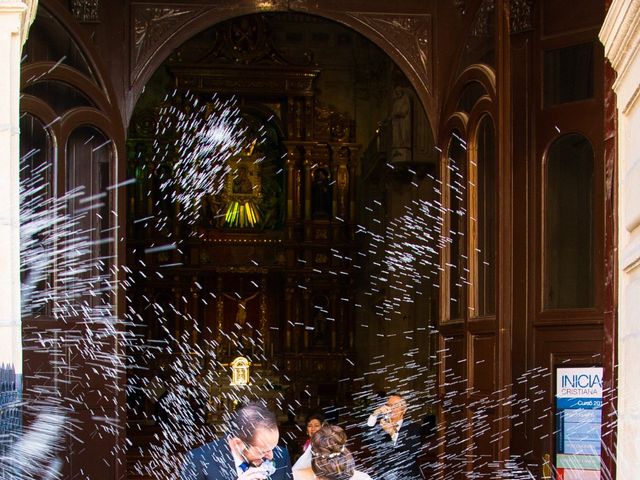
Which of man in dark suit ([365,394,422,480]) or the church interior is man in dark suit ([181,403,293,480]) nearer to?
the church interior

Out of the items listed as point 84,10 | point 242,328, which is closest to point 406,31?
point 84,10

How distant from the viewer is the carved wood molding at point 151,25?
32.5 feet

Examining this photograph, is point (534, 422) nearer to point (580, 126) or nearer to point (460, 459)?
point (460, 459)

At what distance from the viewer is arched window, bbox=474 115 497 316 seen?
8.45 m

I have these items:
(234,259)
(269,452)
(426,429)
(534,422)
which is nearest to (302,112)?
(234,259)

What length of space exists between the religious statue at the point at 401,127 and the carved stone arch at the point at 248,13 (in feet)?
23.2

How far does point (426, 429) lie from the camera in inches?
449

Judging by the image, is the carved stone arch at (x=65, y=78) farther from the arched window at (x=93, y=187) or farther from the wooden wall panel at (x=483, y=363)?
the wooden wall panel at (x=483, y=363)

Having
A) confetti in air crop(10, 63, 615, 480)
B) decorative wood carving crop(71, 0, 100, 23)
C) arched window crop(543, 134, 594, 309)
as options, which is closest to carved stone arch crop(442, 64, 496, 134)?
arched window crop(543, 134, 594, 309)

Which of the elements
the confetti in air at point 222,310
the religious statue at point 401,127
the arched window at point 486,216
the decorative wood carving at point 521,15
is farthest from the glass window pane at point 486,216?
the religious statue at point 401,127

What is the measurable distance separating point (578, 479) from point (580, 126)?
2402mm

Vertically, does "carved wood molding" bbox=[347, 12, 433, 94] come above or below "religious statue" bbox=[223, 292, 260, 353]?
above

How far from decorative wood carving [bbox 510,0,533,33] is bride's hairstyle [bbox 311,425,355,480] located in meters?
4.20

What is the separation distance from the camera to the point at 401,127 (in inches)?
693
